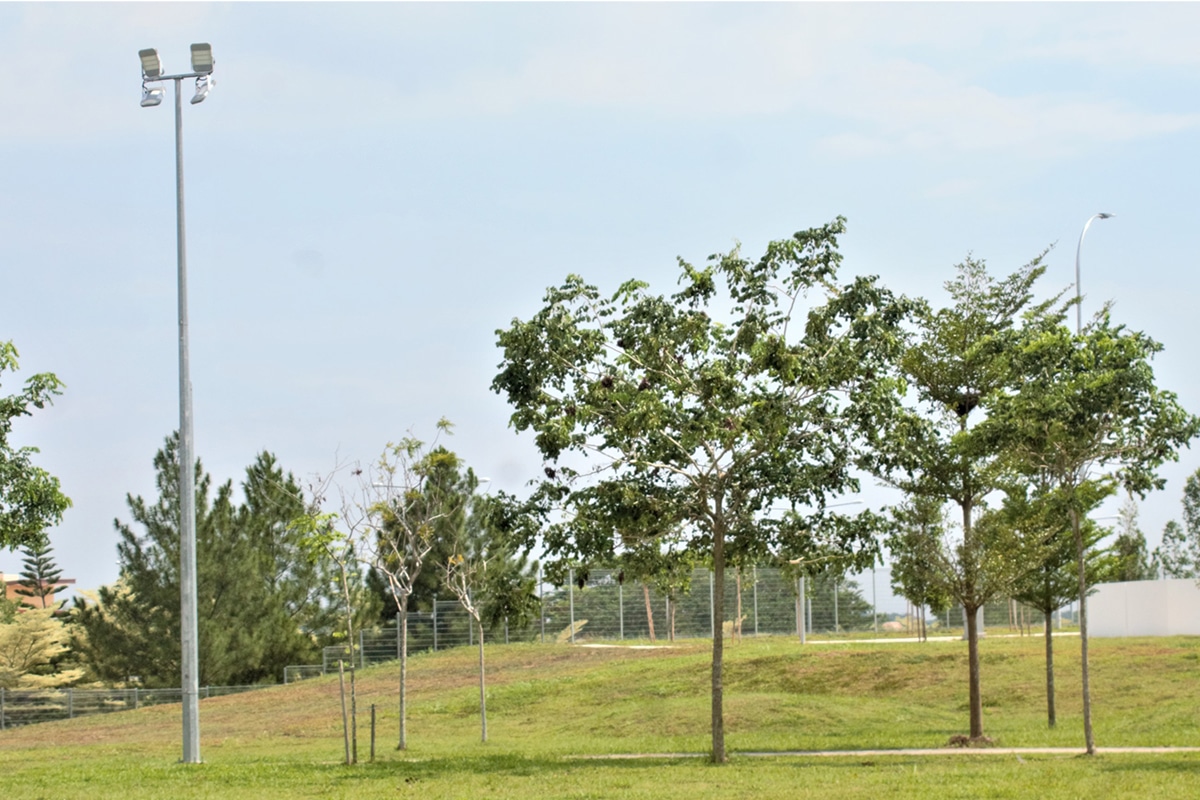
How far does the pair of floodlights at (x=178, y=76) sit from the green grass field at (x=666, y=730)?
11.1 m

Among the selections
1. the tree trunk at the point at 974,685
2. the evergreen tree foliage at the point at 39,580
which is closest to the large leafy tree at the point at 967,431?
the tree trunk at the point at 974,685

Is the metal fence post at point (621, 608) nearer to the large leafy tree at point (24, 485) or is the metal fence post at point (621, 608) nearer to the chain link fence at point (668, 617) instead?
the chain link fence at point (668, 617)

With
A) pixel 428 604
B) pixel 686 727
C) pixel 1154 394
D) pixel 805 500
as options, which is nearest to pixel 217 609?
pixel 428 604

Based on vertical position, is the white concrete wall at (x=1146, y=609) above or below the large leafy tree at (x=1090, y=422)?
below

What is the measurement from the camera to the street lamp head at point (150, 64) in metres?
22.2

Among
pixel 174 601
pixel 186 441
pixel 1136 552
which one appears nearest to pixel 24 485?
pixel 186 441

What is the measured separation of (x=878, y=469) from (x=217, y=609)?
30.6 meters

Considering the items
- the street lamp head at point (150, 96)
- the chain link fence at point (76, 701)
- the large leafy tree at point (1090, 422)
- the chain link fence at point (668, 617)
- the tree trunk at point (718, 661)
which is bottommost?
the chain link fence at point (76, 701)

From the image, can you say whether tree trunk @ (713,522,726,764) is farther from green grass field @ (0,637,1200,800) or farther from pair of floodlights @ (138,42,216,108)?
pair of floodlights @ (138,42,216,108)

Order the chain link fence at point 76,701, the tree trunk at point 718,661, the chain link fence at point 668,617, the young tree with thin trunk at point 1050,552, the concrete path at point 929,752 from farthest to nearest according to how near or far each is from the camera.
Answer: the chain link fence at point 668,617
the chain link fence at point 76,701
the young tree with thin trunk at point 1050,552
the tree trunk at point 718,661
the concrete path at point 929,752

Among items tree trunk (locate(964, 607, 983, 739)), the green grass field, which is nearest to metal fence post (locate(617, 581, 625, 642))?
the green grass field

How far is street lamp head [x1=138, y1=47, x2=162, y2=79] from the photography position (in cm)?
2225

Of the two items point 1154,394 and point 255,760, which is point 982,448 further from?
point 255,760

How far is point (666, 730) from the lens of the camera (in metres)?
27.1
